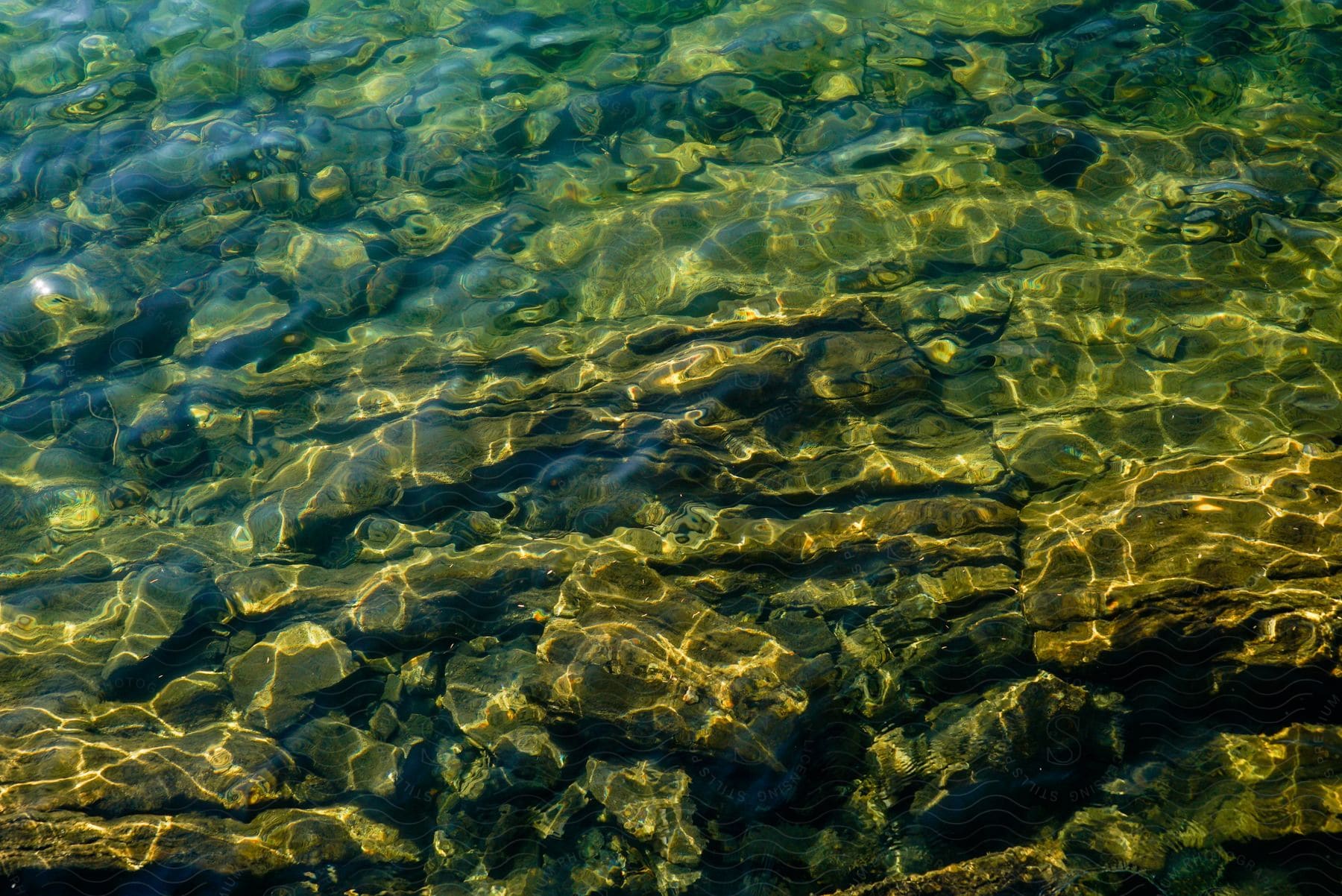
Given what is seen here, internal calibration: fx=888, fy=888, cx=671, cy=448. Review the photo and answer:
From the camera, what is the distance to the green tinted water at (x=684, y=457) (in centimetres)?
384

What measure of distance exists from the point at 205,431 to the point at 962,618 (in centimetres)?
468

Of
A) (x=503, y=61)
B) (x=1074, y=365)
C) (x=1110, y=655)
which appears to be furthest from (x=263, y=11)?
(x=1110, y=655)

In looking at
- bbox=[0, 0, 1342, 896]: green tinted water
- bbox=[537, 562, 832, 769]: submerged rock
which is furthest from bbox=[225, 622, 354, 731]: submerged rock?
bbox=[537, 562, 832, 769]: submerged rock

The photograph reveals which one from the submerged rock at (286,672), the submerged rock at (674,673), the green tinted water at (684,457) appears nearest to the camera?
the green tinted water at (684,457)

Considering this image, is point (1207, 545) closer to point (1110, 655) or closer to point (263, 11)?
point (1110, 655)

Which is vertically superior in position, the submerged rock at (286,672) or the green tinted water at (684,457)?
the green tinted water at (684,457)

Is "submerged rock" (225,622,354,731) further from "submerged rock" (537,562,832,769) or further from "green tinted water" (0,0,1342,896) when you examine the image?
"submerged rock" (537,562,832,769)

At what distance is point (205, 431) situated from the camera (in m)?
5.66

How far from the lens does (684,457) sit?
5035mm

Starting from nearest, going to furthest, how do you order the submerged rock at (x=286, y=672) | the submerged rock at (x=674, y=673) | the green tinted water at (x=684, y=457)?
the green tinted water at (x=684, y=457) < the submerged rock at (x=674, y=673) < the submerged rock at (x=286, y=672)

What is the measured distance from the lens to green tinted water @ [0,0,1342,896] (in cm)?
384

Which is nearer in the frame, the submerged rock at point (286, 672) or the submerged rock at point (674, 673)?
the submerged rock at point (674, 673)

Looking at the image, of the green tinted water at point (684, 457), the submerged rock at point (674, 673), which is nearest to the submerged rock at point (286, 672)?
the green tinted water at point (684, 457)

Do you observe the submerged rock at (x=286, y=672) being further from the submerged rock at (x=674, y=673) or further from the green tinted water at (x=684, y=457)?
the submerged rock at (x=674, y=673)
